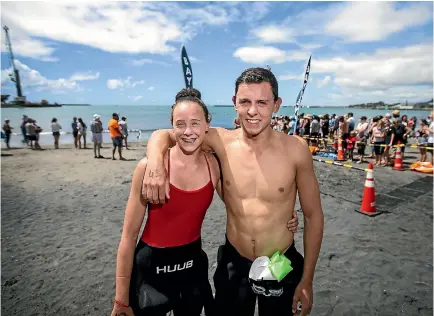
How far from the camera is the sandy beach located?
3883 millimetres

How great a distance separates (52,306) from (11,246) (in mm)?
2395

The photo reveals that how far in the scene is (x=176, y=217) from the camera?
6.72 ft

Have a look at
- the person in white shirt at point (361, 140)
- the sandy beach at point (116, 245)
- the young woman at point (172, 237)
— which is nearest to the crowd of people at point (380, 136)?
the person in white shirt at point (361, 140)

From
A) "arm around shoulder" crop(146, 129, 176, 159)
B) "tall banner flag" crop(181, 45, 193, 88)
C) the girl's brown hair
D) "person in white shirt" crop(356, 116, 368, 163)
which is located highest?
"tall banner flag" crop(181, 45, 193, 88)

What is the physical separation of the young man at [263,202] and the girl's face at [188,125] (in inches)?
8.9

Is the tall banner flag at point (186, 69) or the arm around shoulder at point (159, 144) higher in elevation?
the tall banner flag at point (186, 69)

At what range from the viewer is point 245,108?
2.21 m

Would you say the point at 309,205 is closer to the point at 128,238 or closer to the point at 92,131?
the point at 128,238

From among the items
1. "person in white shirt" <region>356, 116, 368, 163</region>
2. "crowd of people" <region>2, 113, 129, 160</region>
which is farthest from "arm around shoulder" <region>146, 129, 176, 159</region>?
"person in white shirt" <region>356, 116, 368, 163</region>

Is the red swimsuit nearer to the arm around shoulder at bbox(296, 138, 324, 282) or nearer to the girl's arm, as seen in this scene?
the girl's arm

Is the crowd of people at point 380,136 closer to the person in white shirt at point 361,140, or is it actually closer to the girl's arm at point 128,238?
the person in white shirt at point 361,140

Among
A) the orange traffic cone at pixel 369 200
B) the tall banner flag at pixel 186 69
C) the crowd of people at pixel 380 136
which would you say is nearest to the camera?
the tall banner flag at pixel 186 69

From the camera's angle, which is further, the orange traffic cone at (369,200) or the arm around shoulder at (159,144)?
the orange traffic cone at (369,200)

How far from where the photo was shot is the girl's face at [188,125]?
2033 mm
